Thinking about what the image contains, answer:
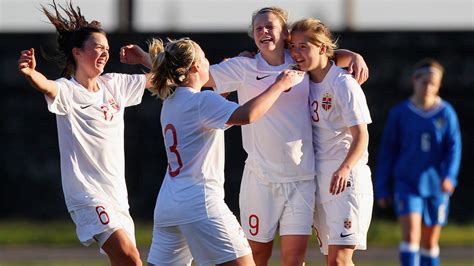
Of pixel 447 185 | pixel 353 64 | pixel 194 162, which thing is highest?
pixel 353 64

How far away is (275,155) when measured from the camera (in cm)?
944

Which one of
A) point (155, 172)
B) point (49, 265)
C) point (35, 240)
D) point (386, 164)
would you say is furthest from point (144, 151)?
point (386, 164)

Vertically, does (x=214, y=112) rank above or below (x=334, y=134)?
above

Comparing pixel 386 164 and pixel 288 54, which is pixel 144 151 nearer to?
pixel 386 164

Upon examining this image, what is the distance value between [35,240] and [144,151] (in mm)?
2148

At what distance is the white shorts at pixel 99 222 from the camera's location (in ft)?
30.2

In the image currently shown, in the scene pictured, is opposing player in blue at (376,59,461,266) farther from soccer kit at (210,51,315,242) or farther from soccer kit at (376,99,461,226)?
soccer kit at (210,51,315,242)

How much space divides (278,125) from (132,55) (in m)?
1.34

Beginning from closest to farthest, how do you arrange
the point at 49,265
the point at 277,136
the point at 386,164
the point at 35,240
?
1. the point at 277,136
2. the point at 386,164
3. the point at 49,265
4. the point at 35,240

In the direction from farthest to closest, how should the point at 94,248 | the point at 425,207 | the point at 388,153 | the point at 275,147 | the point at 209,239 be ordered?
the point at 94,248 → the point at 388,153 → the point at 425,207 → the point at 275,147 → the point at 209,239

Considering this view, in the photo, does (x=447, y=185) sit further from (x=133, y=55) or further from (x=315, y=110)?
(x=133, y=55)

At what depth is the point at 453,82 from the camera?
2016 cm

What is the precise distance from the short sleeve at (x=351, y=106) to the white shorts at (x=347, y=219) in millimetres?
A: 549

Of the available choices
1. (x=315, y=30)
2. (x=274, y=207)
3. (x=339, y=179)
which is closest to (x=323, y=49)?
(x=315, y=30)
